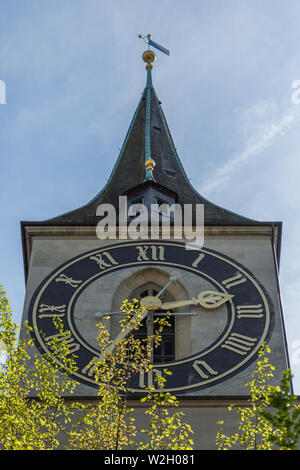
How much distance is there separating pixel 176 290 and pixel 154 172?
17.7 feet

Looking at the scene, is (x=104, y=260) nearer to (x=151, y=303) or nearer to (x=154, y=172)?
(x=151, y=303)

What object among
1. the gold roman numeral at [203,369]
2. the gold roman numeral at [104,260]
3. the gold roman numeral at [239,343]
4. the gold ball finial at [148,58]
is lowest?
the gold roman numeral at [203,369]

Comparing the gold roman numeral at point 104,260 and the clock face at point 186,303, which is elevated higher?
the gold roman numeral at point 104,260

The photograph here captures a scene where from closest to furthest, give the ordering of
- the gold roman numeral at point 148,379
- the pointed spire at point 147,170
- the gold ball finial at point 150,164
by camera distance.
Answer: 1. the gold roman numeral at point 148,379
2. the pointed spire at point 147,170
3. the gold ball finial at point 150,164

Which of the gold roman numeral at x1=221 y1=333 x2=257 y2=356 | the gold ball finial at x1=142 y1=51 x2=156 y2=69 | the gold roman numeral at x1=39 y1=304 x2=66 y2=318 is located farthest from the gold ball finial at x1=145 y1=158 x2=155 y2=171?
the gold ball finial at x1=142 y1=51 x2=156 y2=69

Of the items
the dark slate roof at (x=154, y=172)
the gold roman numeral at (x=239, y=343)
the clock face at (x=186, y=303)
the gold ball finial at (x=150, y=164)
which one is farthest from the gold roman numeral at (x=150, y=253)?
the gold ball finial at (x=150, y=164)

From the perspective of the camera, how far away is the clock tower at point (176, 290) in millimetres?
12430

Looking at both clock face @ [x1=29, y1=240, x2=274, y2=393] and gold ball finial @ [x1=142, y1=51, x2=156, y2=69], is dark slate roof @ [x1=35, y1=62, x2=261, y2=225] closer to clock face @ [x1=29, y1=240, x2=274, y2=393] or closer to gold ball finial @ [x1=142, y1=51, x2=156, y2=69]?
clock face @ [x1=29, y1=240, x2=274, y2=393]

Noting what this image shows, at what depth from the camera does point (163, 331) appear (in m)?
14.3

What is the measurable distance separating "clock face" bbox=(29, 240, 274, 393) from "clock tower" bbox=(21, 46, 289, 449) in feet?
0.05

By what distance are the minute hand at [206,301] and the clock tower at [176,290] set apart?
16mm

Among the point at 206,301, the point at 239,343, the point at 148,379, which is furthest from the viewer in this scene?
the point at 206,301

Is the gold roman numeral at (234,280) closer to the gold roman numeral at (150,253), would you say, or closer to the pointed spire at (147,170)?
the gold roman numeral at (150,253)

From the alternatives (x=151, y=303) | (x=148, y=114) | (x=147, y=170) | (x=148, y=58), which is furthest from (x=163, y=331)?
(x=148, y=58)
